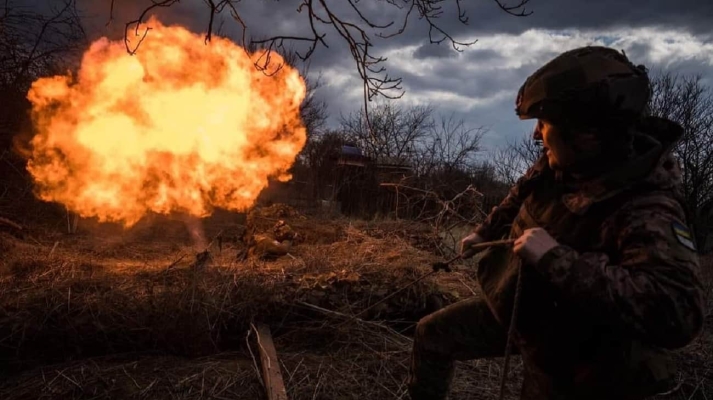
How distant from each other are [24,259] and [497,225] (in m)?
6.53

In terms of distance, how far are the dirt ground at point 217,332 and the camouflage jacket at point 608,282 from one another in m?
2.25

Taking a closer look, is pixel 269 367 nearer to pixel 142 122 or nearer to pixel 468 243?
pixel 468 243

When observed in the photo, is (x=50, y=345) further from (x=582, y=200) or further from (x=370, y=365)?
(x=582, y=200)

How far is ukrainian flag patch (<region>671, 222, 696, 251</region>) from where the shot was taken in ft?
5.96

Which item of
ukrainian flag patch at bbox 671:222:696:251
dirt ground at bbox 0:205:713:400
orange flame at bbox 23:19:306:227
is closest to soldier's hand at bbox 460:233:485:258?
ukrainian flag patch at bbox 671:222:696:251

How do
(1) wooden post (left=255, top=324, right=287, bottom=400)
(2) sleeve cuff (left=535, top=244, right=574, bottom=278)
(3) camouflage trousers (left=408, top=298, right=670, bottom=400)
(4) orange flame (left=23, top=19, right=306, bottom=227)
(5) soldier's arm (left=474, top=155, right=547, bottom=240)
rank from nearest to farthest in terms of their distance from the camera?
1. (2) sleeve cuff (left=535, top=244, right=574, bottom=278)
2. (5) soldier's arm (left=474, top=155, right=547, bottom=240)
3. (3) camouflage trousers (left=408, top=298, right=670, bottom=400)
4. (1) wooden post (left=255, top=324, right=287, bottom=400)
5. (4) orange flame (left=23, top=19, right=306, bottom=227)

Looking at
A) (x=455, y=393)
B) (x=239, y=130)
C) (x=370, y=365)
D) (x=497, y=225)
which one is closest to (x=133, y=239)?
(x=239, y=130)

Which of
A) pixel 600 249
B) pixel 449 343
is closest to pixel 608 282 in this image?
pixel 600 249

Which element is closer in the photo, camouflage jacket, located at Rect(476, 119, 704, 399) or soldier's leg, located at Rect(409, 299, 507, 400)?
camouflage jacket, located at Rect(476, 119, 704, 399)

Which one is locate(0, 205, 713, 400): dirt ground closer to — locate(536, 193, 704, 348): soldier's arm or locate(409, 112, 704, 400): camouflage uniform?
locate(409, 112, 704, 400): camouflage uniform

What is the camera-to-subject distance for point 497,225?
3029 mm

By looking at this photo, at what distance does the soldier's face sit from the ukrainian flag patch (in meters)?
0.45

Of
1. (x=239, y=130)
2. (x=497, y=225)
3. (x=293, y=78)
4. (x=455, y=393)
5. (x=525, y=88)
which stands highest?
(x=293, y=78)

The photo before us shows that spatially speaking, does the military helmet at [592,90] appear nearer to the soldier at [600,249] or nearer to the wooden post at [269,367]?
the soldier at [600,249]
